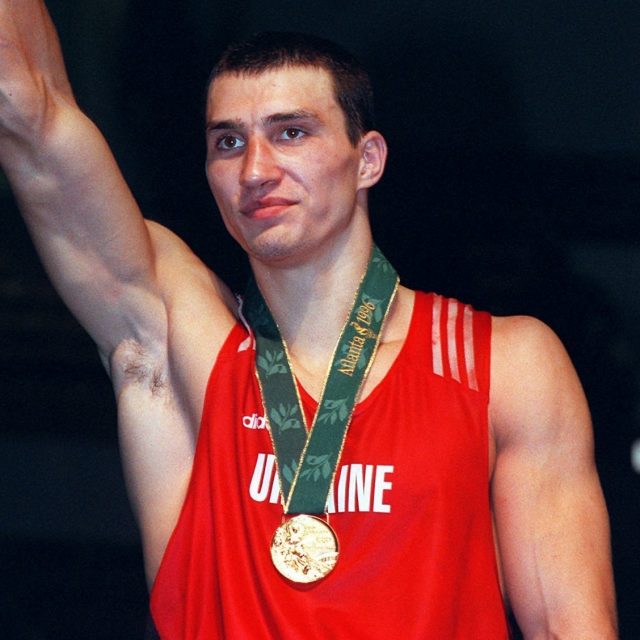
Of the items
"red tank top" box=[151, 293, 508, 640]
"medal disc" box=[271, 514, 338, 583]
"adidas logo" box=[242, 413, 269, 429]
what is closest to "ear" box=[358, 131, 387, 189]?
"red tank top" box=[151, 293, 508, 640]

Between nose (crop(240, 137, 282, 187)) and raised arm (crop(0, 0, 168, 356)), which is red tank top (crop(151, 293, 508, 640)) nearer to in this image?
raised arm (crop(0, 0, 168, 356))

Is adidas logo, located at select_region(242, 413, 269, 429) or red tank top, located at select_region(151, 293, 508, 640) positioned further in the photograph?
adidas logo, located at select_region(242, 413, 269, 429)

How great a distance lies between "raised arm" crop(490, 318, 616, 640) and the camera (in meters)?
2.37

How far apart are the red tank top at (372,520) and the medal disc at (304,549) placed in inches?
0.6

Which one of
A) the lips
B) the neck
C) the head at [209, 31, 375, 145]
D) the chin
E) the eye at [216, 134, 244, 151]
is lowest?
the neck

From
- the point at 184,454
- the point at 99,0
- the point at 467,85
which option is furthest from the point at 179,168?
the point at 184,454

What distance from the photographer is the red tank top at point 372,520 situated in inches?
92.5

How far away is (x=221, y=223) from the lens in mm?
3146

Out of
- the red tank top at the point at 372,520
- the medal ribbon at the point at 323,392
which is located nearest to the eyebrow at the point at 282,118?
the medal ribbon at the point at 323,392

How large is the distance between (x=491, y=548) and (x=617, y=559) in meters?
0.66

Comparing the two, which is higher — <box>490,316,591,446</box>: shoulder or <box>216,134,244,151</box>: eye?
<box>216,134,244,151</box>: eye

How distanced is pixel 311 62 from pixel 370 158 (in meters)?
0.17

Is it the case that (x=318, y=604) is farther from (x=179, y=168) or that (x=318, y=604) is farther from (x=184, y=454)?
(x=179, y=168)

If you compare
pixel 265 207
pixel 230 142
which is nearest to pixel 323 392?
pixel 265 207
